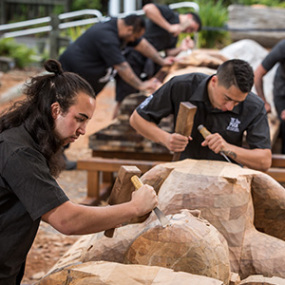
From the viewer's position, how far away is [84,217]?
5.92 feet

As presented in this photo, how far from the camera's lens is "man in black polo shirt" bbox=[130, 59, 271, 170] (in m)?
2.96

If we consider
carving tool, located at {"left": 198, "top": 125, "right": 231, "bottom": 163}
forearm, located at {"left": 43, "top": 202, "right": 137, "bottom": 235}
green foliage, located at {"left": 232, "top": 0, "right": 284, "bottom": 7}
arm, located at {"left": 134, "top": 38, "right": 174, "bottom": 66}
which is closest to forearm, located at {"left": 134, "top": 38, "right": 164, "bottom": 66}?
arm, located at {"left": 134, "top": 38, "right": 174, "bottom": 66}

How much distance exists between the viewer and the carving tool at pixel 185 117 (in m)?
2.60

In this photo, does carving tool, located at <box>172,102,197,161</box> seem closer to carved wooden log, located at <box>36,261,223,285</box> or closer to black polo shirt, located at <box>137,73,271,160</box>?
black polo shirt, located at <box>137,73,271,160</box>

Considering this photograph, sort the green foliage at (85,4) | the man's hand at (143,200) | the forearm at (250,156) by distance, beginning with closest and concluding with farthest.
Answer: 1. the man's hand at (143,200)
2. the forearm at (250,156)
3. the green foliage at (85,4)

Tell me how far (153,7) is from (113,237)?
421cm

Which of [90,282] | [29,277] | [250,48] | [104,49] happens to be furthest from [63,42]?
[90,282]

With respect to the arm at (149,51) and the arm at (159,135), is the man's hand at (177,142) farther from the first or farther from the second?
the arm at (149,51)

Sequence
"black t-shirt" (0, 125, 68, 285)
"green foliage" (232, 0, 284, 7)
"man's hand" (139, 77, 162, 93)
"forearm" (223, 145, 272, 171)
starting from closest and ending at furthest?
"black t-shirt" (0, 125, 68, 285), "forearm" (223, 145, 272, 171), "man's hand" (139, 77, 162, 93), "green foliage" (232, 0, 284, 7)

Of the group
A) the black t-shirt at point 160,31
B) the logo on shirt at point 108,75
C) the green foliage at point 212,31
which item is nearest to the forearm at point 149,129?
the logo on shirt at point 108,75

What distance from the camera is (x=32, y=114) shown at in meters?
1.92

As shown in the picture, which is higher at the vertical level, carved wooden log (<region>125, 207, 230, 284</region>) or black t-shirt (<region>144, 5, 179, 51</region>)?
carved wooden log (<region>125, 207, 230, 284</region>)

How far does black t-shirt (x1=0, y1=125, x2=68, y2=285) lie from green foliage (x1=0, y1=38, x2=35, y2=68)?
31.7ft

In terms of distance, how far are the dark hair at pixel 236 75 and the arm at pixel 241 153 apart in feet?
1.03
